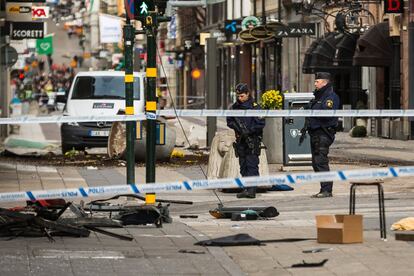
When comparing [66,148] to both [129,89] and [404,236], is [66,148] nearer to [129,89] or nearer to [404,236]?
[129,89]

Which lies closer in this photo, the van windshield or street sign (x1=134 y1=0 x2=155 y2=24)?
street sign (x1=134 y1=0 x2=155 y2=24)

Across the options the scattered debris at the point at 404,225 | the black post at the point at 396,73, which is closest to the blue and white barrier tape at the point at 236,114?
the scattered debris at the point at 404,225

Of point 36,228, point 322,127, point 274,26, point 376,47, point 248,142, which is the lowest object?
point 36,228

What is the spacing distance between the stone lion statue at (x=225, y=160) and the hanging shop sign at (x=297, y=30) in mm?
28286

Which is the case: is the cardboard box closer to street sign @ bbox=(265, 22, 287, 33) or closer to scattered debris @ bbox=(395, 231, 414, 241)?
scattered debris @ bbox=(395, 231, 414, 241)

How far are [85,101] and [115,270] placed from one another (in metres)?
19.8

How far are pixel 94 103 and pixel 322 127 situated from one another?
41.6 feet

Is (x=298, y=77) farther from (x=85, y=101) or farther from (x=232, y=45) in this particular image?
(x=85, y=101)

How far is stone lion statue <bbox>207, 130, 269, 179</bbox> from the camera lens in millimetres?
20344

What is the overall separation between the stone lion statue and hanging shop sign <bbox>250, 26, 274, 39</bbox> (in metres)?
31.8

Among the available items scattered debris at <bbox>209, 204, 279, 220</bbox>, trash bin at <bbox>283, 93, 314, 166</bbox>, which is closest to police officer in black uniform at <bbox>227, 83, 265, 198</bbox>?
scattered debris at <bbox>209, 204, 279, 220</bbox>

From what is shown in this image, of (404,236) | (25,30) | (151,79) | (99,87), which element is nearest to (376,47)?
(25,30)

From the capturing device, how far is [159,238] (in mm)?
13797

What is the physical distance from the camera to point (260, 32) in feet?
175
